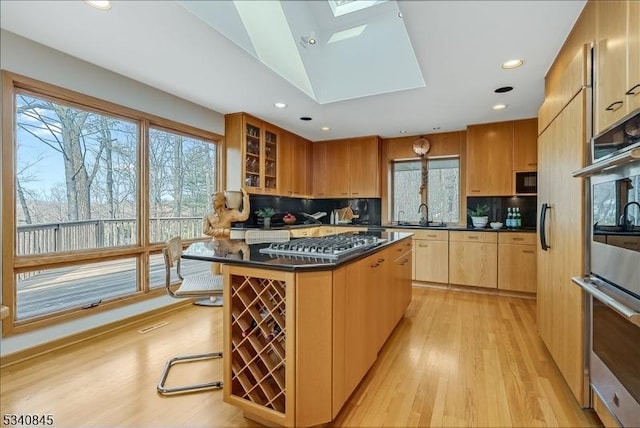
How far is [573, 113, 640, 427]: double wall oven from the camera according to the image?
119 centimetres

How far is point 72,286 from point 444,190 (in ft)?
16.6

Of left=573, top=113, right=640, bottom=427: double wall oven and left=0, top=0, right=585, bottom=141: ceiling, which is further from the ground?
left=0, top=0, right=585, bottom=141: ceiling

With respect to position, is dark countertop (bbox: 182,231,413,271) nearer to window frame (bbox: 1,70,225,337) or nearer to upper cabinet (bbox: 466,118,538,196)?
window frame (bbox: 1,70,225,337)

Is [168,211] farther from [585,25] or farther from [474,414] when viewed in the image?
[585,25]


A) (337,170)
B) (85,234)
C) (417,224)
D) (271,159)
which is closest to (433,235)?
(417,224)

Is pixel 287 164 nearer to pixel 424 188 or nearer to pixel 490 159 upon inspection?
pixel 424 188

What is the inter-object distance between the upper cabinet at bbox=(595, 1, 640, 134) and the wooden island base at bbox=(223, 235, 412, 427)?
1.43m

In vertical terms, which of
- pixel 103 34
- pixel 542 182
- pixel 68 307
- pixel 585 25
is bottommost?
pixel 68 307

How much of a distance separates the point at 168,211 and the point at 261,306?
2452mm

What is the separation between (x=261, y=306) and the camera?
5.43 ft

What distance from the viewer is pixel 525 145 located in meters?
4.09

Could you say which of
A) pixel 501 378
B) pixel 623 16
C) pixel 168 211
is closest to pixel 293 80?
pixel 168 211

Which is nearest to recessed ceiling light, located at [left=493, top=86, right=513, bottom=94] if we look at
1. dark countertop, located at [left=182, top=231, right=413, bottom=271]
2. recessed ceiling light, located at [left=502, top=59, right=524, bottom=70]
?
recessed ceiling light, located at [left=502, top=59, right=524, bottom=70]

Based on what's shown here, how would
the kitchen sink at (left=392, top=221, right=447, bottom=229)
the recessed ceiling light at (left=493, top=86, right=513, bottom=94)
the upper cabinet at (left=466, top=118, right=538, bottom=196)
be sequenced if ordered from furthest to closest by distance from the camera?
1. the kitchen sink at (left=392, top=221, right=447, bottom=229)
2. the upper cabinet at (left=466, top=118, right=538, bottom=196)
3. the recessed ceiling light at (left=493, top=86, right=513, bottom=94)
